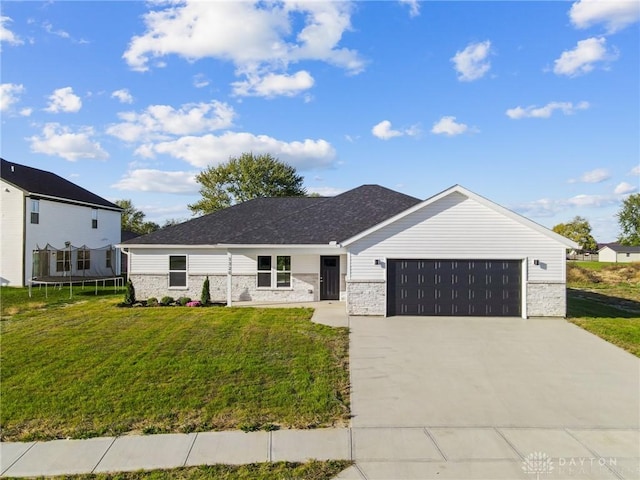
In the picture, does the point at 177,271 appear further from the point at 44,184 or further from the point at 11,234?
the point at 44,184

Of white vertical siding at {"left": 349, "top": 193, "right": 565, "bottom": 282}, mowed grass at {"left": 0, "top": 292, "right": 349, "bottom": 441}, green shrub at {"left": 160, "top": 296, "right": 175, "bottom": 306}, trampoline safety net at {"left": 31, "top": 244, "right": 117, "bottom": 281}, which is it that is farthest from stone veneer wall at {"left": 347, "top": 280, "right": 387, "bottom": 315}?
trampoline safety net at {"left": 31, "top": 244, "right": 117, "bottom": 281}

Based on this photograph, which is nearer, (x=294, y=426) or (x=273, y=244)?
(x=294, y=426)

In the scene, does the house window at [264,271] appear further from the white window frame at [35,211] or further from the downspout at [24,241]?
the white window frame at [35,211]

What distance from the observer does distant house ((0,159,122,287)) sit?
76.6 feet

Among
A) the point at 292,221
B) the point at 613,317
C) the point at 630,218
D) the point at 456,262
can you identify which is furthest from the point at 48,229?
the point at 630,218

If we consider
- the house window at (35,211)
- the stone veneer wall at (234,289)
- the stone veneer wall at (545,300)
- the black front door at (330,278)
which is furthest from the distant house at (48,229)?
the stone veneer wall at (545,300)

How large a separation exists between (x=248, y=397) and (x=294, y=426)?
135 cm

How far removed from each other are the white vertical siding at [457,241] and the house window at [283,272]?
3928 mm

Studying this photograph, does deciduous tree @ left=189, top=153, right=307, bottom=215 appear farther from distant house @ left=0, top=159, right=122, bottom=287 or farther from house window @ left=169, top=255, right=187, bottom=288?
house window @ left=169, top=255, right=187, bottom=288

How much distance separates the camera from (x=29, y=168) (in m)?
28.1

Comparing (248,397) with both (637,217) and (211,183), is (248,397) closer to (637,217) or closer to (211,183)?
(211,183)

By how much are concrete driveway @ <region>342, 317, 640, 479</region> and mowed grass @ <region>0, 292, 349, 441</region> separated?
865mm

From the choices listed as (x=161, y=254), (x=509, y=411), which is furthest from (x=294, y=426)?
(x=161, y=254)

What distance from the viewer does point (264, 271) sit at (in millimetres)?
17625
